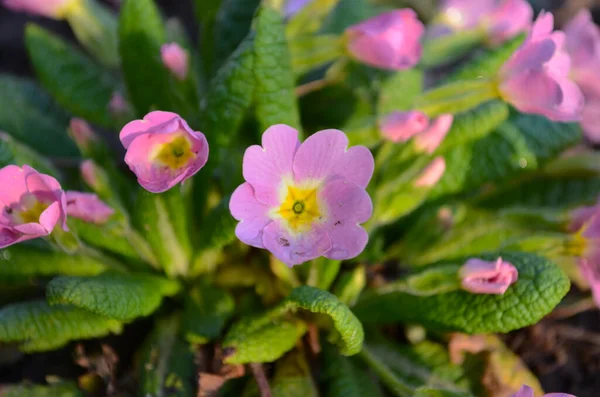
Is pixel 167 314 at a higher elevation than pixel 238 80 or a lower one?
lower

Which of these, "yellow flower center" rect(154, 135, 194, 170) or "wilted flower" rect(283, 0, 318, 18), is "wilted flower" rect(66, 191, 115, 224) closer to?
"yellow flower center" rect(154, 135, 194, 170)

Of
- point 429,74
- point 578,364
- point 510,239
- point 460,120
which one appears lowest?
point 578,364

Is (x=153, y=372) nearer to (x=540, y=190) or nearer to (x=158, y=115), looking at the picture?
(x=158, y=115)

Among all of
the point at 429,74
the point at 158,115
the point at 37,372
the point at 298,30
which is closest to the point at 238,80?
the point at 158,115

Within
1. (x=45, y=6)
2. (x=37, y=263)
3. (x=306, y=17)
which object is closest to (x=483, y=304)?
(x=306, y=17)

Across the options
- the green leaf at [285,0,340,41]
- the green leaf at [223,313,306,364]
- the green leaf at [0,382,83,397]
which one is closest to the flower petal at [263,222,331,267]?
the green leaf at [223,313,306,364]

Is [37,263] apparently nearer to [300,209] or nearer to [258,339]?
[258,339]

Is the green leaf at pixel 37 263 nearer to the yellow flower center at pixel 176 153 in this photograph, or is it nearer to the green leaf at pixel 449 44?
the yellow flower center at pixel 176 153
